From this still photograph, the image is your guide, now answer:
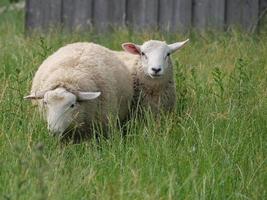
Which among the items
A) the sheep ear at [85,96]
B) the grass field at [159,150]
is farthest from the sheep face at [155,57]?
the sheep ear at [85,96]

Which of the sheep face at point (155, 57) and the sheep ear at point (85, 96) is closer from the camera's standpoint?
the sheep ear at point (85, 96)

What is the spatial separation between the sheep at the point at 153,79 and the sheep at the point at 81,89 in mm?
160

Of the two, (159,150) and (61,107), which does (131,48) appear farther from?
(159,150)

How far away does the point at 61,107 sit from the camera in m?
5.36

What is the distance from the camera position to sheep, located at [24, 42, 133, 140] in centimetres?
539

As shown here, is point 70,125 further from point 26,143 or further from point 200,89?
Answer: point 200,89

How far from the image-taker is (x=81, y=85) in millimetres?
5676

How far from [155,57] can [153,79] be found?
0.96ft

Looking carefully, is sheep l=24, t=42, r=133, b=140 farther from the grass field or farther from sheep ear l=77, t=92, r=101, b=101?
the grass field

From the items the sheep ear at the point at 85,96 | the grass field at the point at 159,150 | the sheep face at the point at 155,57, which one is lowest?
the grass field at the point at 159,150

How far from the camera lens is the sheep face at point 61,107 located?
5305 millimetres

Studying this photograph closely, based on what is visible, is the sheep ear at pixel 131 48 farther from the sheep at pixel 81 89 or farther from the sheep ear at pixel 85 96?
the sheep ear at pixel 85 96

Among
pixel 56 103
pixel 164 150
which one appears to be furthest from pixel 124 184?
pixel 56 103

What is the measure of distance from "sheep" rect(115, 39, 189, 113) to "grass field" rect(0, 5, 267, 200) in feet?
0.39
